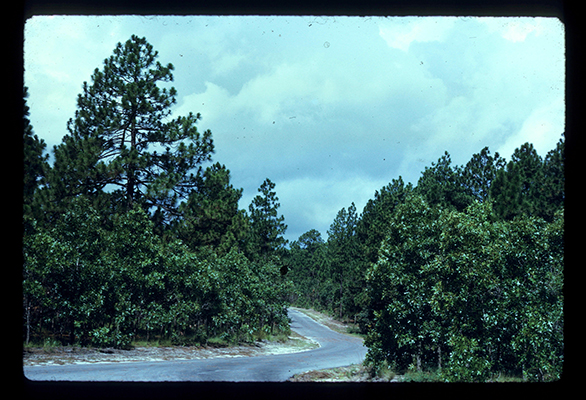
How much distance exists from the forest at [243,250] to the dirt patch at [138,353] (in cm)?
70

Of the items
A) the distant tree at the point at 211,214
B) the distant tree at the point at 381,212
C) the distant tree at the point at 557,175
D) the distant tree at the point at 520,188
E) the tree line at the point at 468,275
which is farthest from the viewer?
the distant tree at the point at 211,214

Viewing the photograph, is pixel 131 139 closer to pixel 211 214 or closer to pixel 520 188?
pixel 211 214

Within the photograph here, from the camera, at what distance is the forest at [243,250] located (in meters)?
8.59

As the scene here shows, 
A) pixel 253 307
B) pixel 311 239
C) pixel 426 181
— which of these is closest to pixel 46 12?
pixel 426 181

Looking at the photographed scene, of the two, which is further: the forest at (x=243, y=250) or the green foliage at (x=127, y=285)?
the green foliage at (x=127, y=285)

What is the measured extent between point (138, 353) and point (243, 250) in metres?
10.9

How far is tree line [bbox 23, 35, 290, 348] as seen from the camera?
1522cm

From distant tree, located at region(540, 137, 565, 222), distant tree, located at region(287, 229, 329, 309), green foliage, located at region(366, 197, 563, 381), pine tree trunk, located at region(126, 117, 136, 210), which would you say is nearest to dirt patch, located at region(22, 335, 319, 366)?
pine tree trunk, located at region(126, 117, 136, 210)

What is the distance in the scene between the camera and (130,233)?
17.6 metres

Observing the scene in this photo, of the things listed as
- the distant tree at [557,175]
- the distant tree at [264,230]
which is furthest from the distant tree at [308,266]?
the distant tree at [557,175]

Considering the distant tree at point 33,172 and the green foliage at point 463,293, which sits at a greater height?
the distant tree at point 33,172

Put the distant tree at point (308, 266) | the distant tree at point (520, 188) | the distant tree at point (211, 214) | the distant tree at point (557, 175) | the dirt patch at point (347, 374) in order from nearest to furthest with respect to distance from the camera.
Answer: the distant tree at point (557, 175) < the dirt patch at point (347, 374) < the distant tree at point (520, 188) < the distant tree at point (211, 214) < the distant tree at point (308, 266)

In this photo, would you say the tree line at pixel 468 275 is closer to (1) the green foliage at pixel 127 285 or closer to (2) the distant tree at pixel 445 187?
(2) the distant tree at pixel 445 187
